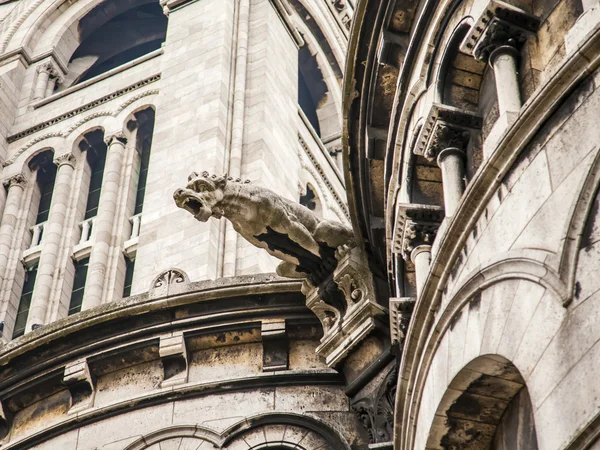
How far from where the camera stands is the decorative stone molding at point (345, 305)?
1650 centimetres

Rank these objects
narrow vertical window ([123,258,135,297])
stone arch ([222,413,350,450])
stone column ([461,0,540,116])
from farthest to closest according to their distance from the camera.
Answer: narrow vertical window ([123,258,135,297]), stone arch ([222,413,350,450]), stone column ([461,0,540,116])

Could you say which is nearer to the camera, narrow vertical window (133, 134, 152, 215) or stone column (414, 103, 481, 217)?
stone column (414, 103, 481, 217)

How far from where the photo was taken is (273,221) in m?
16.9

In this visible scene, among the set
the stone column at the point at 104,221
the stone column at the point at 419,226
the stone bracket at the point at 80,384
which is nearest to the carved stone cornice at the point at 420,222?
the stone column at the point at 419,226

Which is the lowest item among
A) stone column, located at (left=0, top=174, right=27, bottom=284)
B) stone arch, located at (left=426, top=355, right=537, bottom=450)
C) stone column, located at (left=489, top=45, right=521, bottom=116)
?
stone arch, located at (left=426, top=355, right=537, bottom=450)

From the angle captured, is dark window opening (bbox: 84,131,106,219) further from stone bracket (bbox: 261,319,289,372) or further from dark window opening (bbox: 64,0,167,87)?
stone bracket (bbox: 261,319,289,372)

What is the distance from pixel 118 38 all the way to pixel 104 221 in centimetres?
1534

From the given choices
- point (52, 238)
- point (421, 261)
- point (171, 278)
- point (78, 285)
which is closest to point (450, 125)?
point (421, 261)

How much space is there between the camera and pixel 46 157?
1725 inches

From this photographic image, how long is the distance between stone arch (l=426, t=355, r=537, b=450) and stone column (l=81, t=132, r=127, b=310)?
77.6ft

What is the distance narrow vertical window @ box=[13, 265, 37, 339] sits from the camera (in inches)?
1507

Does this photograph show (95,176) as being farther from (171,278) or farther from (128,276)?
(171,278)

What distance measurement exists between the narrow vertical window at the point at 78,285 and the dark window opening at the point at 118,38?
1320cm

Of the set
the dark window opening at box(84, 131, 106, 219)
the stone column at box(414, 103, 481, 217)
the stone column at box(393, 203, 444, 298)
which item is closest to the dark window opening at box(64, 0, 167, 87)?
the dark window opening at box(84, 131, 106, 219)
